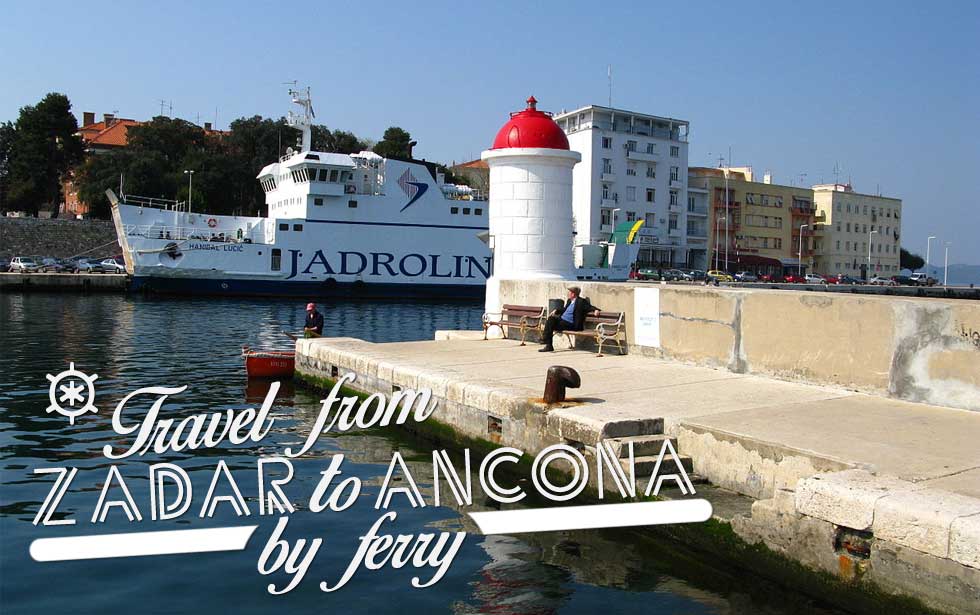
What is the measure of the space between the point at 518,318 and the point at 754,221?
5941 cm

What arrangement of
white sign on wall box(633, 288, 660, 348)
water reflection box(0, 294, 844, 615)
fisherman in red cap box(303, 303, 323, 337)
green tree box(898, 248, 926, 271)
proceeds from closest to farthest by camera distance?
water reflection box(0, 294, 844, 615) → white sign on wall box(633, 288, 660, 348) → fisherman in red cap box(303, 303, 323, 337) → green tree box(898, 248, 926, 271)

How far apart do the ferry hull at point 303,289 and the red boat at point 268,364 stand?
86.6 ft

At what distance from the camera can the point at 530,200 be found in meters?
12.8

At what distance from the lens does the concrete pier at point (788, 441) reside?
3682mm

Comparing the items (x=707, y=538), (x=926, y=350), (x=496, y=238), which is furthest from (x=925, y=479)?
(x=496, y=238)

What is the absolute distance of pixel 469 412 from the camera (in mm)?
7457

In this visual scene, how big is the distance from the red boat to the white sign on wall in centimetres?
550

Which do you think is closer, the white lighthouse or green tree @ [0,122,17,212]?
the white lighthouse

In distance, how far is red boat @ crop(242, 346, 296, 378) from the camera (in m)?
12.0

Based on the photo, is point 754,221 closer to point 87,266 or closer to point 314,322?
point 87,266

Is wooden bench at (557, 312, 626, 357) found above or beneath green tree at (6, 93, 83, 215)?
beneath

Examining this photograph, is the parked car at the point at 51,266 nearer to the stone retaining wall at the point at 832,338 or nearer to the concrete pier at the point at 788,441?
the concrete pier at the point at 788,441

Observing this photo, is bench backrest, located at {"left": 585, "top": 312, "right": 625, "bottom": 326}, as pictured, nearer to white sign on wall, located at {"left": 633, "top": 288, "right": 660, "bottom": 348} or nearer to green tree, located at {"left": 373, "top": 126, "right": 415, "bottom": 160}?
white sign on wall, located at {"left": 633, "top": 288, "right": 660, "bottom": 348}

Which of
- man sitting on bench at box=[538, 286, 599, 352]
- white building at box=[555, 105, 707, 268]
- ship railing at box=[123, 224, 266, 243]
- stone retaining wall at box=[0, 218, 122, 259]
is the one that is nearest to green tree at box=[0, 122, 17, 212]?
stone retaining wall at box=[0, 218, 122, 259]
